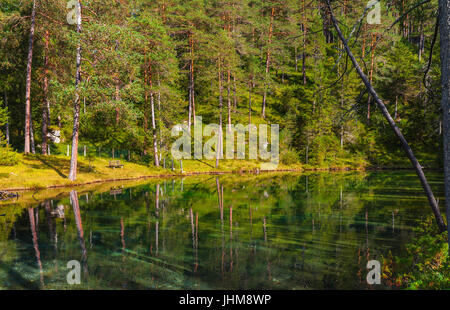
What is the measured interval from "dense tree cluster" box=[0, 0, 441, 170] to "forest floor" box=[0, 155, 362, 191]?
2692mm

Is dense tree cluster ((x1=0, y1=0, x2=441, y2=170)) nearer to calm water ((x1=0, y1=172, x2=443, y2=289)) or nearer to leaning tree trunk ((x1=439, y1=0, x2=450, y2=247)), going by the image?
calm water ((x1=0, y1=172, x2=443, y2=289))

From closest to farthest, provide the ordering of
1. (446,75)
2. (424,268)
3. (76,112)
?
1. (446,75)
2. (424,268)
3. (76,112)

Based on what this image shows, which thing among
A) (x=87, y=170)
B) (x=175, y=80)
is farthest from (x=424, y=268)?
(x=175, y=80)

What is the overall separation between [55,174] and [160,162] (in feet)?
47.0

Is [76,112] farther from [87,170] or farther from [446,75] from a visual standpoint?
[446,75]

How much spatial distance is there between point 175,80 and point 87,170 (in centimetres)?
2258

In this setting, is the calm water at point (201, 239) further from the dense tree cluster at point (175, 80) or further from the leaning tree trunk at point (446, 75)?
the dense tree cluster at point (175, 80)

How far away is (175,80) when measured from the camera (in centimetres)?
4956

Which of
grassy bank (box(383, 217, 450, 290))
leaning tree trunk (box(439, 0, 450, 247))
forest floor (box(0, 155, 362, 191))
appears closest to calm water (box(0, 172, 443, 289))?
grassy bank (box(383, 217, 450, 290))

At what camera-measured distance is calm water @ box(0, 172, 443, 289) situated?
27.9 ft

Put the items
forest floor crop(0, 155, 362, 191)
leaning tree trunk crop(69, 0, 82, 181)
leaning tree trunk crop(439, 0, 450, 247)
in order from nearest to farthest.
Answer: leaning tree trunk crop(439, 0, 450, 247), forest floor crop(0, 155, 362, 191), leaning tree trunk crop(69, 0, 82, 181)

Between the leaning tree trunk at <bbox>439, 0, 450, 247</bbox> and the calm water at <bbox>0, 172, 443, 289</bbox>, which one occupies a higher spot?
the leaning tree trunk at <bbox>439, 0, 450, 247</bbox>
